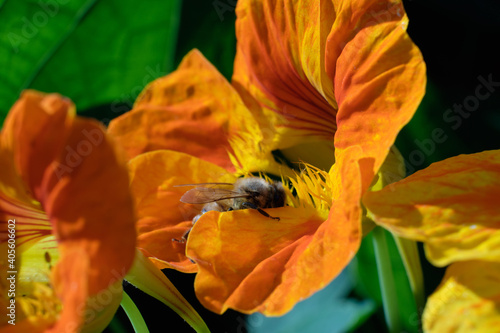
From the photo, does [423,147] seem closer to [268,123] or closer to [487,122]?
[487,122]

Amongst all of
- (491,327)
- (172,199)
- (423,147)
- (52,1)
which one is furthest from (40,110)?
(52,1)

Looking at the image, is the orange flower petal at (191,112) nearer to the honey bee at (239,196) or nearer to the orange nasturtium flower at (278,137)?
the orange nasturtium flower at (278,137)

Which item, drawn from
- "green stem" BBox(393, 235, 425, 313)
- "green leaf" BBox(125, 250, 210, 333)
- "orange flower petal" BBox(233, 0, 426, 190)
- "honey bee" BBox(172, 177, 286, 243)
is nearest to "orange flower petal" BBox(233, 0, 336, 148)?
"orange flower petal" BBox(233, 0, 426, 190)

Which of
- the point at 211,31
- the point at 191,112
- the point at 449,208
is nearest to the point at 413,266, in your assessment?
the point at 449,208

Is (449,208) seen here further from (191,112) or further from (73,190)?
(191,112)

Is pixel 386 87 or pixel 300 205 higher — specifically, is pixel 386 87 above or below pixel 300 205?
above

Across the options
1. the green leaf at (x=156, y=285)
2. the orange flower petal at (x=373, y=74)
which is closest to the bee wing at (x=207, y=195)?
the green leaf at (x=156, y=285)
